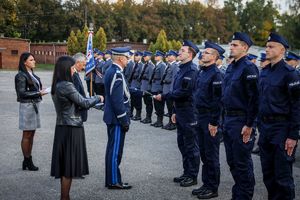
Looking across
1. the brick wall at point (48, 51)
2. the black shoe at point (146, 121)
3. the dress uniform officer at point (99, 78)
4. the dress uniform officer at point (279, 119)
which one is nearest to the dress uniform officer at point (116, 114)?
the dress uniform officer at point (279, 119)

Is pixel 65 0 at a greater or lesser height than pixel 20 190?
greater

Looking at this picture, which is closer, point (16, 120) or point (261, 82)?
point (261, 82)

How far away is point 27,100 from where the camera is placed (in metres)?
7.21

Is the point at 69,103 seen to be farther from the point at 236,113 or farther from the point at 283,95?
the point at 283,95

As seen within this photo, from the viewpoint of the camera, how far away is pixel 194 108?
668 centimetres

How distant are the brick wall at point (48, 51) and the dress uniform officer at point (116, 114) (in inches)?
2254

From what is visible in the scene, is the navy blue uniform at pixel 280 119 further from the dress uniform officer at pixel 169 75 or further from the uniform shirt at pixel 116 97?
the dress uniform officer at pixel 169 75

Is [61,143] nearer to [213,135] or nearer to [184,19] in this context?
[213,135]

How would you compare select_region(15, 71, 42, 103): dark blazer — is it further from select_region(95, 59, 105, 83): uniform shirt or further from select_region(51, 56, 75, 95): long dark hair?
select_region(95, 59, 105, 83): uniform shirt

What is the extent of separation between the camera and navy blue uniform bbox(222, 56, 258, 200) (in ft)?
17.1

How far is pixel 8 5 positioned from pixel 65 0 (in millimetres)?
16085

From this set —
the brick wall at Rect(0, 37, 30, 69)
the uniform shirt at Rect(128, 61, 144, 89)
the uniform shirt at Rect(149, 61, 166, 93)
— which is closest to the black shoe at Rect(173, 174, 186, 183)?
the uniform shirt at Rect(149, 61, 166, 93)

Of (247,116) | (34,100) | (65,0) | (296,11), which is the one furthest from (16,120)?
(65,0)

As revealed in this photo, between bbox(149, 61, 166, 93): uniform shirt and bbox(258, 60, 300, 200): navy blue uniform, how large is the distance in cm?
828
